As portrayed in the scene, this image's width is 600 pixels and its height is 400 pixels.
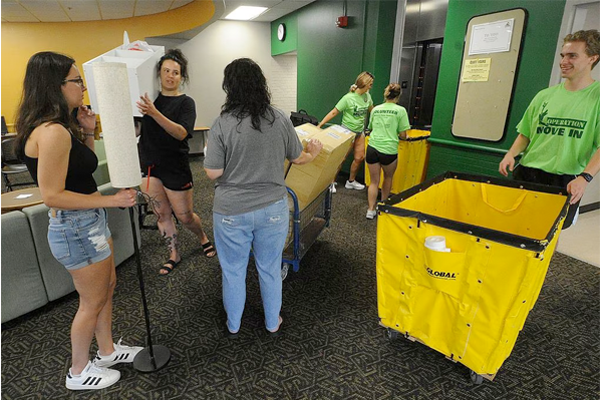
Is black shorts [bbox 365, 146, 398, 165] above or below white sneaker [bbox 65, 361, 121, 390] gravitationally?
above

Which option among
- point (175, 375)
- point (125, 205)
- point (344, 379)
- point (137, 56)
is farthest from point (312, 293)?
point (137, 56)

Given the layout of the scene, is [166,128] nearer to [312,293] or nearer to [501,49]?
[312,293]

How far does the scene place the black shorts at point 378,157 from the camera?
12.7ft

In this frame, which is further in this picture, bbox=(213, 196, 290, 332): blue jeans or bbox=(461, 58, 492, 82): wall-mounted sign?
bbox=(461, 58, 492, 82): wall-mounted sign

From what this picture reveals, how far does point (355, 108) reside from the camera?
466cm

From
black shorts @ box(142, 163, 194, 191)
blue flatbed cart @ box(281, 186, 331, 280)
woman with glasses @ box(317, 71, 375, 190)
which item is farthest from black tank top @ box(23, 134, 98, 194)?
woman with glasses @ box(317, 71, 375, 190)

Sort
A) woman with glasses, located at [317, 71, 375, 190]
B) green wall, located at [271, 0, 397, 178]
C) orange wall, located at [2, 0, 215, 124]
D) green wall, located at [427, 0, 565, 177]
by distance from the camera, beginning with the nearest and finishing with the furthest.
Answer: green wall, located at [427, 0, 565, 177] → woman with glasses, located at [317, 71, 375, 190] → green wall, located at [271, 0, 397, 178] → orange wall, located at [2, 0, 215, 124]

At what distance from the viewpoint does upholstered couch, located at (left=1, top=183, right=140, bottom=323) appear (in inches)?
82.7

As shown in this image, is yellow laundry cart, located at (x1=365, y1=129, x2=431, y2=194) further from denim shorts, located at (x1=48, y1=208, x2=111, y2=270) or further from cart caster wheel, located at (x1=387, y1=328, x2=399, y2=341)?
denim shorts, located at (x1=48, y1=208, x2=111, y2=270)

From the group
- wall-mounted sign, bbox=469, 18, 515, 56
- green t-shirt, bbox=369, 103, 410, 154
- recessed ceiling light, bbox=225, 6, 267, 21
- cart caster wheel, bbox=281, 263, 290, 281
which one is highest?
recessed ceiling light, bbox=225, 6, 267, 21

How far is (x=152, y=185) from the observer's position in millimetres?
2609

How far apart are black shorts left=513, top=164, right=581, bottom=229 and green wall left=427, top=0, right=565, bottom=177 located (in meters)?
1.15

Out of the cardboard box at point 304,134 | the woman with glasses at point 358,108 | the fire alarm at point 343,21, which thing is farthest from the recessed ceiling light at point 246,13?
the cardboard box at point 304,134

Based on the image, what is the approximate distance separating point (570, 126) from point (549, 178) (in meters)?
0.34
